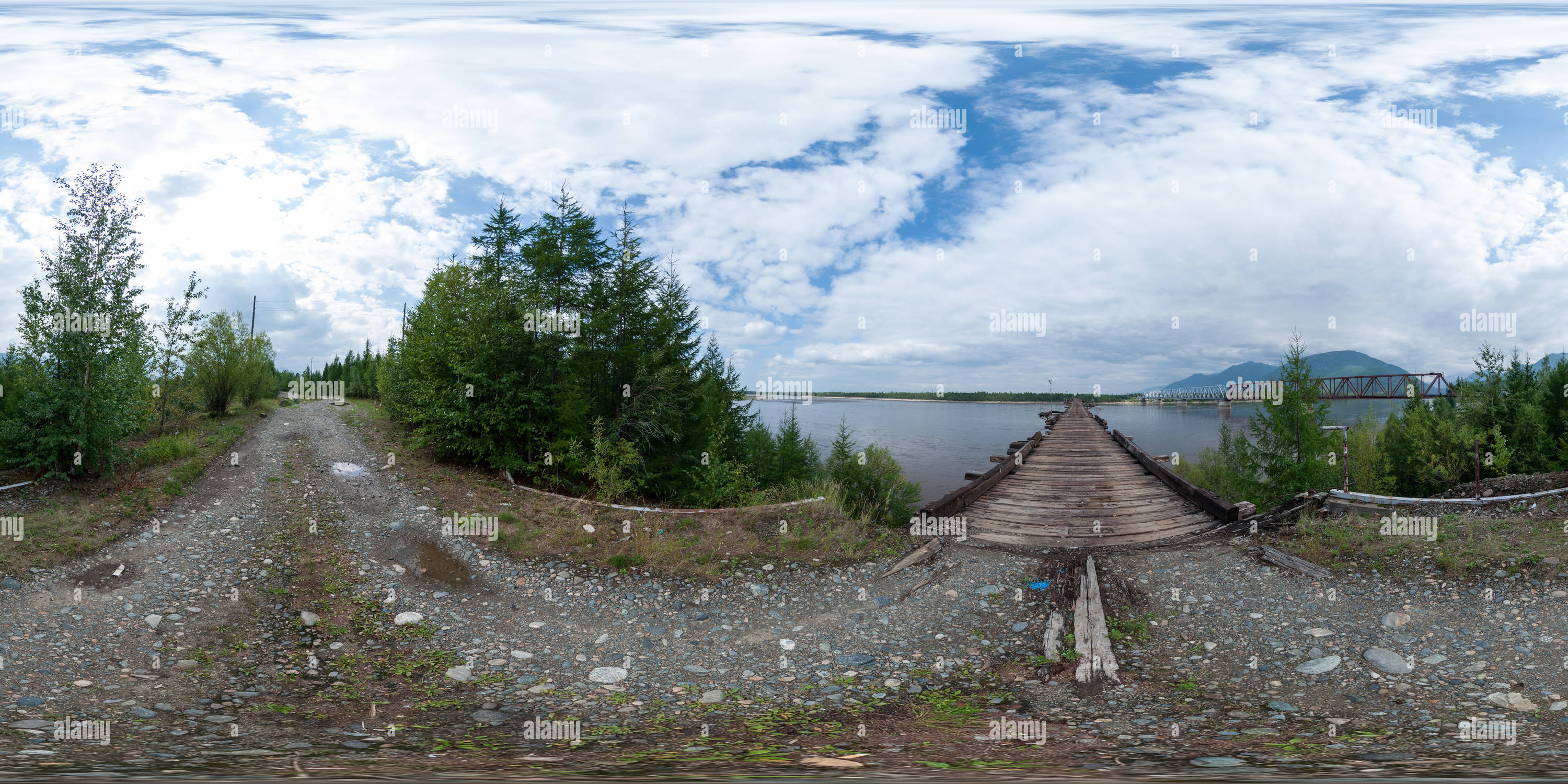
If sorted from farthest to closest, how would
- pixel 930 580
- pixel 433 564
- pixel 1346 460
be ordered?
pixel 1346 460 → pixel 433 564 → pixel 930 580

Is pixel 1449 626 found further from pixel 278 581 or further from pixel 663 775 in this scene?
pixel 278 581

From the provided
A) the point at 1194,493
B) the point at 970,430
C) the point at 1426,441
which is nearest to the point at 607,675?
the point at 1194,493

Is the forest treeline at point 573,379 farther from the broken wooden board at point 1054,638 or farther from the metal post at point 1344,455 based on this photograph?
the metal post at point 1344,455

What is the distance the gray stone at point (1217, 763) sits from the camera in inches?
171

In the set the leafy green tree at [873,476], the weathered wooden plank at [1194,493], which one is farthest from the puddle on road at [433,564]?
the leafy green tree at [873,476]

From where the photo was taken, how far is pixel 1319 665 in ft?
21.1

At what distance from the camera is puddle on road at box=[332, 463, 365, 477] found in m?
15.5

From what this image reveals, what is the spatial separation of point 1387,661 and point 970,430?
288ft

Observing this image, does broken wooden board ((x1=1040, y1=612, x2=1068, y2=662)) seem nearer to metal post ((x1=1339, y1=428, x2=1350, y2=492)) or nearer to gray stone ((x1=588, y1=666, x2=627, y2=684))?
gray stone ((x1=588, y1=666, x2=627, y2=684))

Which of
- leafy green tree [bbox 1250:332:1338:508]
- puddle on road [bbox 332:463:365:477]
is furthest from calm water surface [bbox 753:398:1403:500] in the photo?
puddle on road [bbox 332:463:365:477]

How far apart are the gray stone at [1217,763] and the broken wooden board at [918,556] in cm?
499

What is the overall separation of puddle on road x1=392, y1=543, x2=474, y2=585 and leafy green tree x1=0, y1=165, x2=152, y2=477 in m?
8.02

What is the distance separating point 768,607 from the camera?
854 centimetres

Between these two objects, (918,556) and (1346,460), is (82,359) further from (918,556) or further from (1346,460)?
(1346,460)
